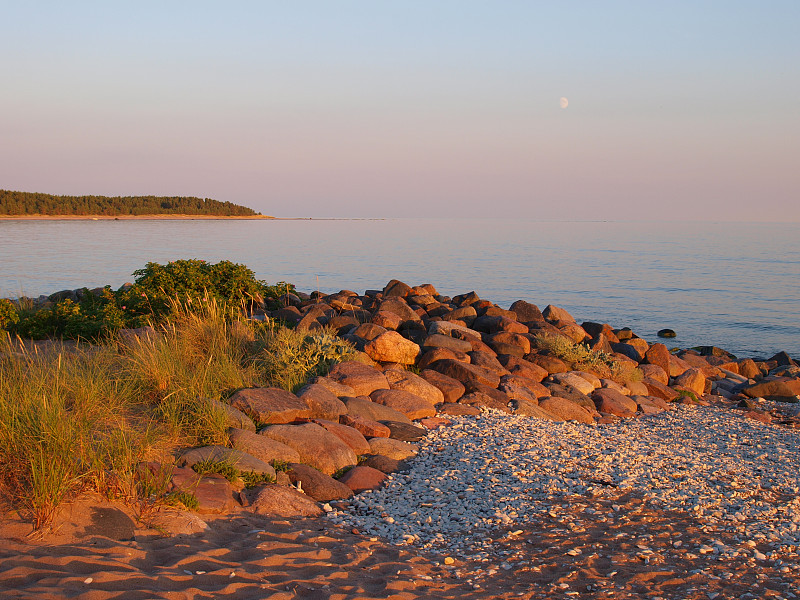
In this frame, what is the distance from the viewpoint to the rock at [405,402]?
27.4ft

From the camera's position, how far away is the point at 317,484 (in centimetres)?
602

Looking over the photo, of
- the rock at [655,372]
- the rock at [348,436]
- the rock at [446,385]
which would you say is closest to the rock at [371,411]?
the rock at [348,436]

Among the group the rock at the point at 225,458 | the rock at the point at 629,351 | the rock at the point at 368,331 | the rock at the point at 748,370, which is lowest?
the rock at the point at 748,370

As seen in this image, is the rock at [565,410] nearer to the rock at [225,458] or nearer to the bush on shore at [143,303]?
the rock at [225,458]

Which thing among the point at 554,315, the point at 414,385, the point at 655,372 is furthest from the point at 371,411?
the point at 554,315

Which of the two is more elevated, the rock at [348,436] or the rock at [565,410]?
the rock at [348,436]

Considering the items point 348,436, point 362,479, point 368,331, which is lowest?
point 362,479

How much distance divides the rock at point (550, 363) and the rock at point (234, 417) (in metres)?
6.13

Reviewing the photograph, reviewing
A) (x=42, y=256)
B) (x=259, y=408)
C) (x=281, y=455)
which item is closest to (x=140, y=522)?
(x=281, y=455)

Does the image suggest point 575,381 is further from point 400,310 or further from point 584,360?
point 400,310

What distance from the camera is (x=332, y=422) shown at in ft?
23.3

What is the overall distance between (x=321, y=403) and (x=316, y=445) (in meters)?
0.90

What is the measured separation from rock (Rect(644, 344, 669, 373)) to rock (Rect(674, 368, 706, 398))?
44 cm

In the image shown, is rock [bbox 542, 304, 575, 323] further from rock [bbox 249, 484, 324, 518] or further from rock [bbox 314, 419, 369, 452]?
rock [bbox 249, 484, 324, 518]
